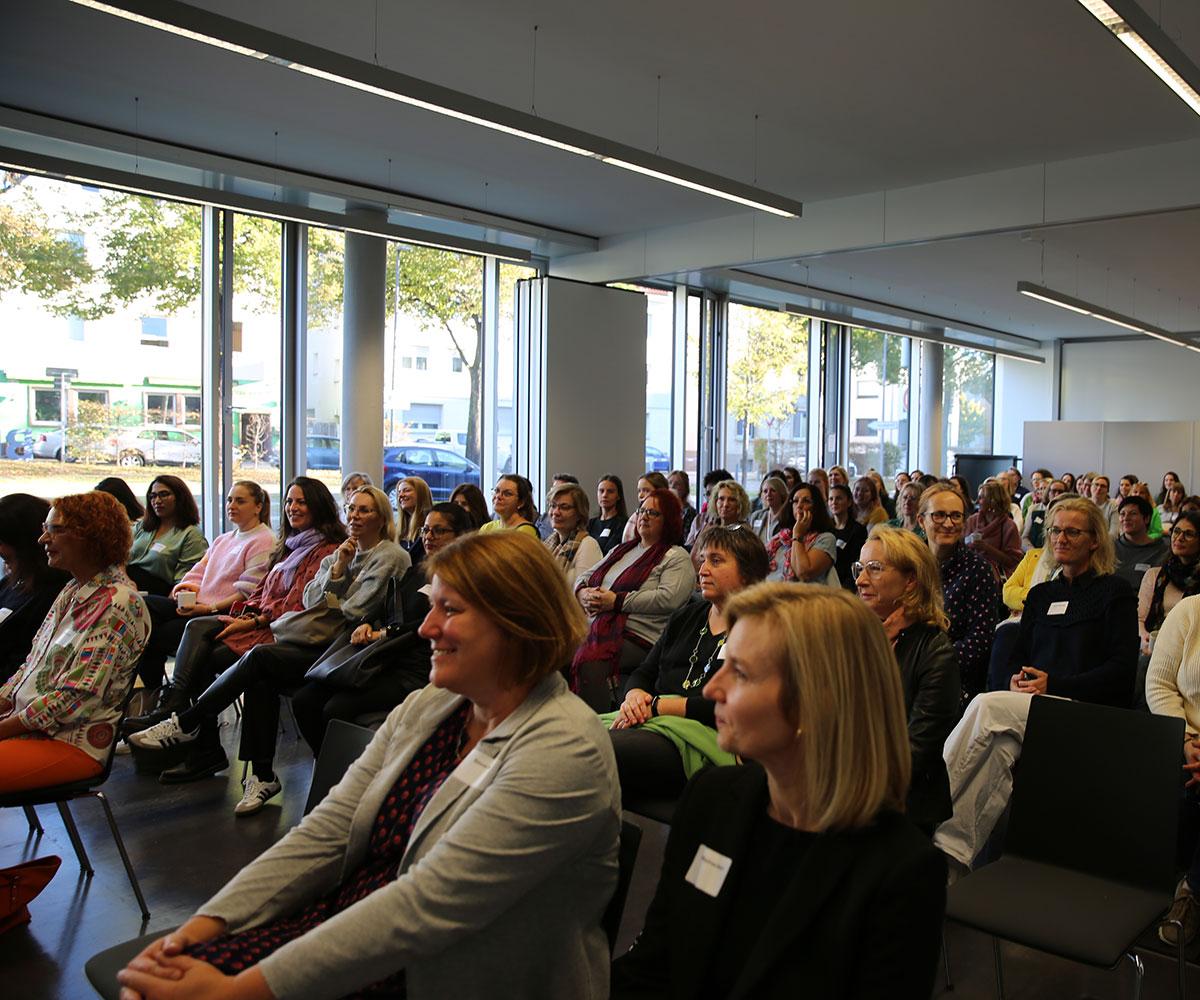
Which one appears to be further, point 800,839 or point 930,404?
point 930,404

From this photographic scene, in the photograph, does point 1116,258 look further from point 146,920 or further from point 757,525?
point 146,920

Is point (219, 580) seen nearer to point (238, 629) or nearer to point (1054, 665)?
point (238, 629)

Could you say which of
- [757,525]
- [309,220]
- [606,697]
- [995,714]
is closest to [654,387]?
[757,525]

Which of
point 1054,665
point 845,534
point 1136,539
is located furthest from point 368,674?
point 1136,539

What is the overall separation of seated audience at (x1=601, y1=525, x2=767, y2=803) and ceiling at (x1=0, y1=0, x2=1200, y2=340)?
3130 millimetres

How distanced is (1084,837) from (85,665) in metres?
2.69

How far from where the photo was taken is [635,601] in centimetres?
442

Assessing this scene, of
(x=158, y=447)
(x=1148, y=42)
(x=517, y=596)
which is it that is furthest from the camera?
Answer: (x=158, y=447)

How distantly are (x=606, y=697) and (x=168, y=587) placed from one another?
3042mm

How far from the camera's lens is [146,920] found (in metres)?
2.95

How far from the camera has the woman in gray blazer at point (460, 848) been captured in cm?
149

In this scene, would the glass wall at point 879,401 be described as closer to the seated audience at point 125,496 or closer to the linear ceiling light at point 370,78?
the linear ceiling light at point 370,78

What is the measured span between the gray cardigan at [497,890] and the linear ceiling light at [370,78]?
348cm

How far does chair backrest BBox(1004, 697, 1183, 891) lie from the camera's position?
229cm
